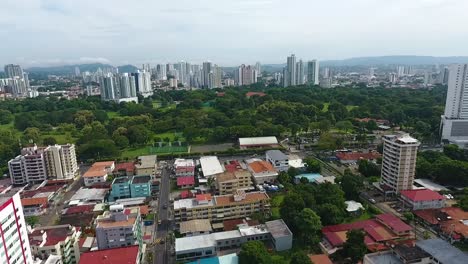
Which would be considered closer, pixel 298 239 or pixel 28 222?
pixel 298 239

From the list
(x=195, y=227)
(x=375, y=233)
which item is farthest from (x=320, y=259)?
(x=195, y=227)

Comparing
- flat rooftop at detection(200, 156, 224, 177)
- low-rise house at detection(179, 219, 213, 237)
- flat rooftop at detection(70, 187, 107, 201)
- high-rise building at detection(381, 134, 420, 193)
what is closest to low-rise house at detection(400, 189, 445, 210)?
high-rise building at detection(381, 134, 420, 193)

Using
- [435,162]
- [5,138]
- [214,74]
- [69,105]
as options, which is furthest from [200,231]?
[214,74]

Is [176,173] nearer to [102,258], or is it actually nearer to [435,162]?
[102,258]

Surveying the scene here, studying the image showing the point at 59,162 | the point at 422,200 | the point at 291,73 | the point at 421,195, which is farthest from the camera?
the point at 291,73

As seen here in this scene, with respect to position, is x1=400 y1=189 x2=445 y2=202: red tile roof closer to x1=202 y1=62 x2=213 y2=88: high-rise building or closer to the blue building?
the blue building

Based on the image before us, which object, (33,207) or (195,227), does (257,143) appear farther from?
(33,207)

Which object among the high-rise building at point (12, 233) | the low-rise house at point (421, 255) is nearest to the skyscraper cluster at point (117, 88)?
the high-rise building at point (12, 233)
